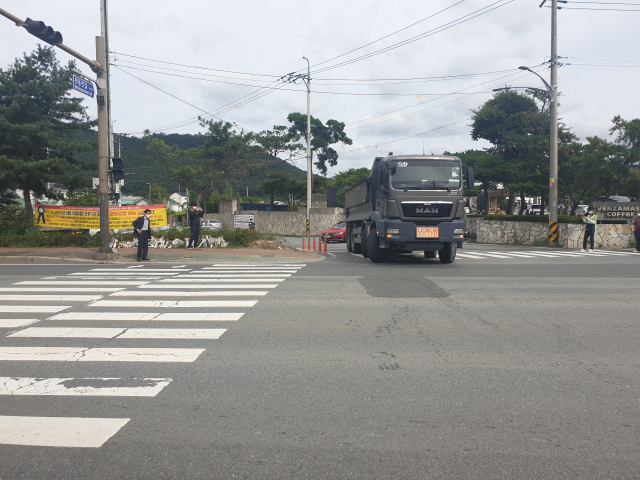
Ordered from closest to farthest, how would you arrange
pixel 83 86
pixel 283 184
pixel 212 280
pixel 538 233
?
pixel 212 280 → pixel 83 86 → pixel 538 233 → pixel 283 184

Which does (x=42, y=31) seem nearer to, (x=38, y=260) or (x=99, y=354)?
(x=38, y=260)

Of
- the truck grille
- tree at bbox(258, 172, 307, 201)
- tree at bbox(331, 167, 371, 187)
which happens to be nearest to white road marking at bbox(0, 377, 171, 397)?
the truck grille

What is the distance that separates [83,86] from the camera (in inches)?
604

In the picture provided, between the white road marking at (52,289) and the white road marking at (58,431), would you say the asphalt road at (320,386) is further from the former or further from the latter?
the white road marking at (52,289)

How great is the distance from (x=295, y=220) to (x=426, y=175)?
99.7 feet

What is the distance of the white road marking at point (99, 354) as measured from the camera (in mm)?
5547

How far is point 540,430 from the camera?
379 centimetres

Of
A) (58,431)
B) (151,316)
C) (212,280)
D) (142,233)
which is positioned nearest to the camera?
(58,431)

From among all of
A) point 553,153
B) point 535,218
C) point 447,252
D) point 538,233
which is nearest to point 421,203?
point 447,252

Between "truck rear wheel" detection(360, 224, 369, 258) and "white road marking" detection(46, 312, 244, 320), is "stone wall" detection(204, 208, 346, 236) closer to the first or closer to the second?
"truck rear wheel" detection(360, 224, 369, 258)

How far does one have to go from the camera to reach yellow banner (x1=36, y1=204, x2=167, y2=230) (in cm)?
2050

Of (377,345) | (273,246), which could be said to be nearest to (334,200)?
(273,246)

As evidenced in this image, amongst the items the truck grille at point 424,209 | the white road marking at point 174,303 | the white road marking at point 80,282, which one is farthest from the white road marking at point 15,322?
the truck grille at point 424,209

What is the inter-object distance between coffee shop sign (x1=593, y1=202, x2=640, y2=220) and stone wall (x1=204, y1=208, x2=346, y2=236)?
22.1 metres
